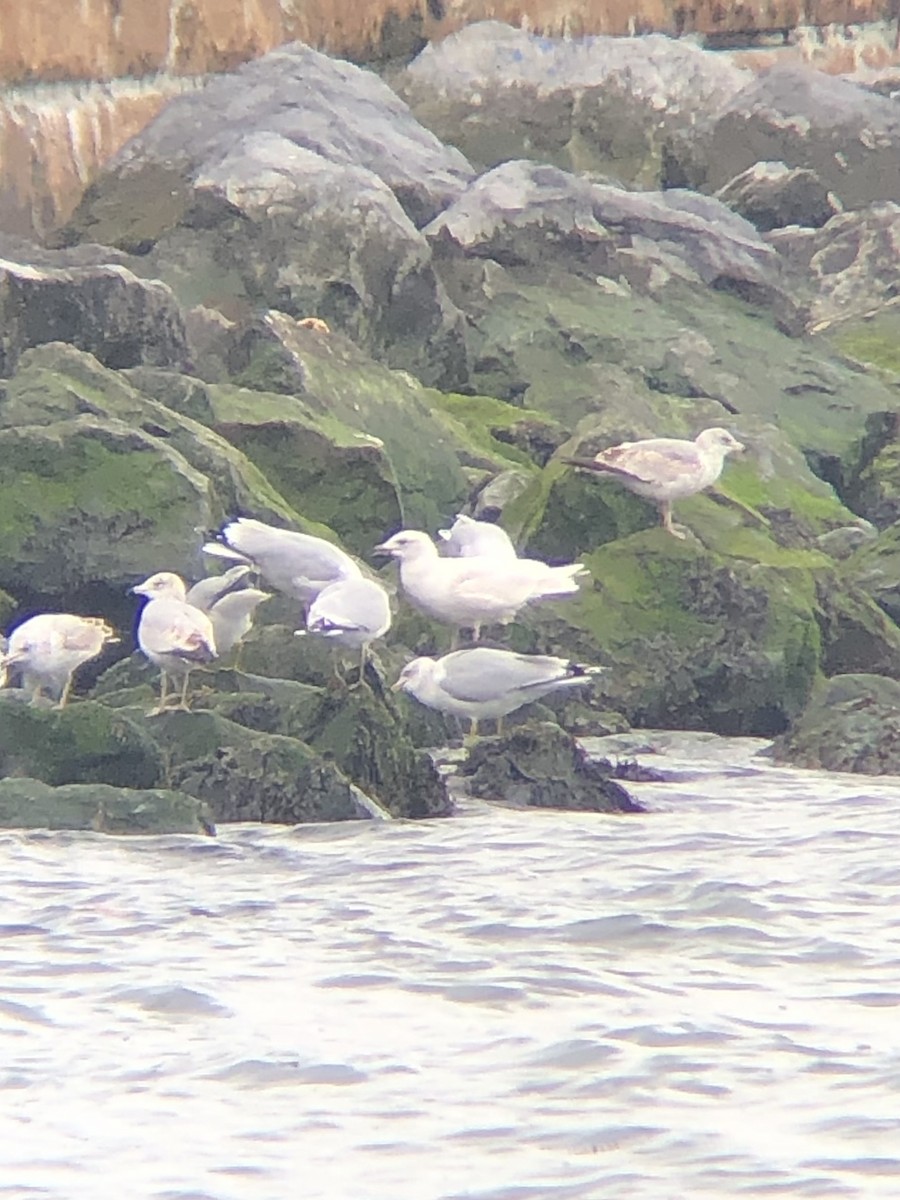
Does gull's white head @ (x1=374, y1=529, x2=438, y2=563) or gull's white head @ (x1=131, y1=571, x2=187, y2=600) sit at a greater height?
gull's white head @ (x1=374, y1=529, x2=438, y2=563)

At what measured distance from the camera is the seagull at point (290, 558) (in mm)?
8508

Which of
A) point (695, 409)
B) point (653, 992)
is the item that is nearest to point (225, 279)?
point (695, 409)

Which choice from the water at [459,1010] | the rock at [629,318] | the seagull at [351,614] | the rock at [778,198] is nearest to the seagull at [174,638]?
the seagull at [351,614]

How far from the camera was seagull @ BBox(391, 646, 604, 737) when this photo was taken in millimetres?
8102

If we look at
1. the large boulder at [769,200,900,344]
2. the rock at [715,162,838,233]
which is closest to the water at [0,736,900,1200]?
the large boulder at [769,200,900,344]

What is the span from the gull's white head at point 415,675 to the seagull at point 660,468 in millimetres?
1687

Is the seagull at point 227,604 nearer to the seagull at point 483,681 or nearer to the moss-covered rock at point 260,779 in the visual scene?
the seagull at point 483,681

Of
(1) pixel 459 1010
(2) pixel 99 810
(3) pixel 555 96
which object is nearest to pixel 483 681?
(2) pixel 99 810

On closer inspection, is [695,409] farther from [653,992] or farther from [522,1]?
[653,992]

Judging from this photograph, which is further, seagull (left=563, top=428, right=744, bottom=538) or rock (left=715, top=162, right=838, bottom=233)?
rock (left=715, top=162, right=838, bottom=233)

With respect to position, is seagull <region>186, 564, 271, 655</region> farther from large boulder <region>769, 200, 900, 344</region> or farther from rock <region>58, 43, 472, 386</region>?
large boulder <region>769, 200, 900, 344</region>

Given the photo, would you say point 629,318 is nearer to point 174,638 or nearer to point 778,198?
point 778,198

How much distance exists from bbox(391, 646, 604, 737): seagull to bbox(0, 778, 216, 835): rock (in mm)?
1459

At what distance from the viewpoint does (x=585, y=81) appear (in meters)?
18.2
